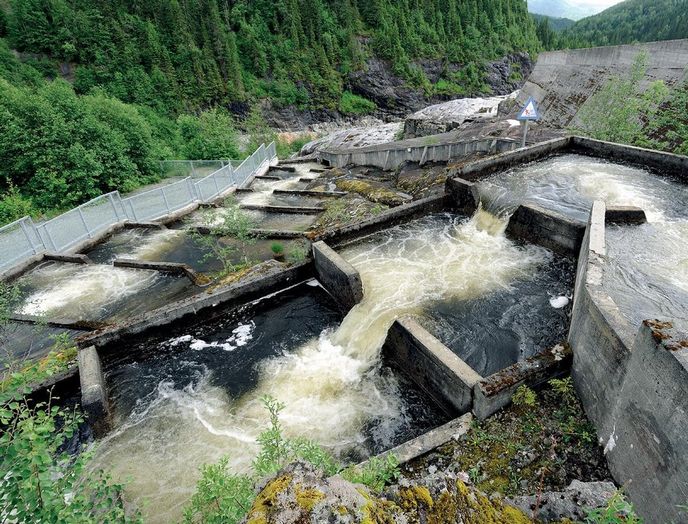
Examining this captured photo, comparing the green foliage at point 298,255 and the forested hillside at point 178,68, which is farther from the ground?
the forested hillside at point 178,68

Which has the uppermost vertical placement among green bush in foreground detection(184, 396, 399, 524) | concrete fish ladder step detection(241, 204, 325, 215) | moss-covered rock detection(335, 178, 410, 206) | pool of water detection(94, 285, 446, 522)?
green bush in foreground detection(184, 396, 399, 524)

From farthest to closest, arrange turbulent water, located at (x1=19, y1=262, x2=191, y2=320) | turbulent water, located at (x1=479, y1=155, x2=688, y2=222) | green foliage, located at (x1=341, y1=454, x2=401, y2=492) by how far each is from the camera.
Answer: turbulent water, located at (x1=479, y1=155, x2=688, y2=222)
turbulent water, located at (x1=19, y1=262, x2=191, y2=320)
green foliage, located at (x1=341, y1=454, x2=401, y2=492)

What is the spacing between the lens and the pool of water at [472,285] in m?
8.23

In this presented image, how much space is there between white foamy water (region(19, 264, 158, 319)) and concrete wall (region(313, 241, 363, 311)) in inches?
229

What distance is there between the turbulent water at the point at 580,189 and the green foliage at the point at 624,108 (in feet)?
10.6

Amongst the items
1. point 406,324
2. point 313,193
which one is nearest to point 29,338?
point 406,324

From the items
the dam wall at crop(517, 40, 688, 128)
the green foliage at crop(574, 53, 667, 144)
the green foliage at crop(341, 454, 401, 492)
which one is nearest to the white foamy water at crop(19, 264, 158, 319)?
the green foliage at crop(341, 454, 401, 492)

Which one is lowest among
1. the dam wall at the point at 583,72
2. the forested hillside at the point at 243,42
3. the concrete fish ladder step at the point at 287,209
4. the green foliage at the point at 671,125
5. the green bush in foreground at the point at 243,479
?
the concrete fish ladder step at the point at 287,209

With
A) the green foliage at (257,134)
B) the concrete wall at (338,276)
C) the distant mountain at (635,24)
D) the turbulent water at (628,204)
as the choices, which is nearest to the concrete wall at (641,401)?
the turbulent water at (628,204)

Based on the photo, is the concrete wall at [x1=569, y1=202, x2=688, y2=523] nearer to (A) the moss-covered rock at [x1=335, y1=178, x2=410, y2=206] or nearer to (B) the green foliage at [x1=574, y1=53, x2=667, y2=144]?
(A) the moss-covered rock at [x1=335, y1=178, x2=410, y2=206]

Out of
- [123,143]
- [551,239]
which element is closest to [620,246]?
[551,239]

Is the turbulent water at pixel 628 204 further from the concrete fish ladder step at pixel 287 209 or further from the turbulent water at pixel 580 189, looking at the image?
the concrete fish ladder step at pixel 287 209

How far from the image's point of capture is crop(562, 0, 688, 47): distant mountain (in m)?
85.5

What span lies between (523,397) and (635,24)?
149348mm
